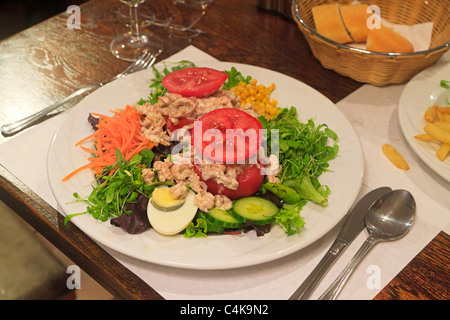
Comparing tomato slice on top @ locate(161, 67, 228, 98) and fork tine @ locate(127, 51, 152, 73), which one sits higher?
tomato slice on top @ locate(161, 67, 228, 98)

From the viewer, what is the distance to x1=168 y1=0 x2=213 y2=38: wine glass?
8.80 ft

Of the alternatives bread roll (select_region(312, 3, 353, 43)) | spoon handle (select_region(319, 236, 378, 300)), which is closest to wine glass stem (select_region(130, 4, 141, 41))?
bread roll (select_region(312, 3, 353, 43))

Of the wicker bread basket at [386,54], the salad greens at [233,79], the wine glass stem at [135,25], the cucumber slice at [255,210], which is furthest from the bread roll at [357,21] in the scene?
the cucumber slice at [255,210]

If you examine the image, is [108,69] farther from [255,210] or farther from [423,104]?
[423,104]

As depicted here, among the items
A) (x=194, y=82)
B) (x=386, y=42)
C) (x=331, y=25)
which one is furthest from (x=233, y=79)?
(x=386, y=42)

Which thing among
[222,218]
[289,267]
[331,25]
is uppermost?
[331,25]

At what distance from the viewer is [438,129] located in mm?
1805

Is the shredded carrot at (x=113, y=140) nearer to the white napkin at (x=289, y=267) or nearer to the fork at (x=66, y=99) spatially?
the white napkin at (x=289, y=267)

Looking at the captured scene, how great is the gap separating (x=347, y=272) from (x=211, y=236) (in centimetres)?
45

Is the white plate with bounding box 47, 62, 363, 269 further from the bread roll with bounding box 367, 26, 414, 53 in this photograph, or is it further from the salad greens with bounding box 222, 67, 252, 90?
the bread roll with bounding box 367, 26, 414, 53

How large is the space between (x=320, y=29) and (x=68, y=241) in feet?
5.37

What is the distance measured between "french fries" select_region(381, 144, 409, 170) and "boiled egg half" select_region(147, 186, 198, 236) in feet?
2.87

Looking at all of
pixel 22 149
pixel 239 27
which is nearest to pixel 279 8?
pixel 239 27

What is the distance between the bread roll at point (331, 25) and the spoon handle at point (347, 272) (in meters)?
1.24
